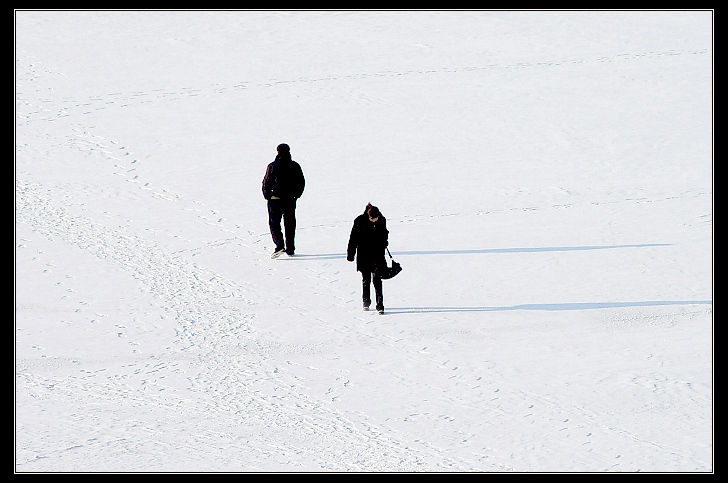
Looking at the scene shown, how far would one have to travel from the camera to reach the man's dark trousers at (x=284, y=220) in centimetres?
1238

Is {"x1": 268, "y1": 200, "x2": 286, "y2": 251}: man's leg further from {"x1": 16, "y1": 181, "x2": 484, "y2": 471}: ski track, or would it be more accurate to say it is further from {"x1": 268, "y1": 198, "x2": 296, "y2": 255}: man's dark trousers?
{"x1": 16, "y1": 181, "x2": 484, "y2": 471}: ski track

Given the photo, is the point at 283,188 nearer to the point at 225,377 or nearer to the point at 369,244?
the point at 369,244

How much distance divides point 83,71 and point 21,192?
6644 mm

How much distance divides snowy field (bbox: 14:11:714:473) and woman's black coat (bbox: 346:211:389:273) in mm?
641

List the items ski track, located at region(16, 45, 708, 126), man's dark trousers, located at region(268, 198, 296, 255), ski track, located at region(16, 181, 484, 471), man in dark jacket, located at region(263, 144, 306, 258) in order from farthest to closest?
ski track, located at region(16, 45, 708, 126)
man's dark trousers, located at region(268, 198, 296, 255)
man in dark jacket, located at region(263, 144, 306, 258)
ski track, located at region(16, 181, 484, 471)

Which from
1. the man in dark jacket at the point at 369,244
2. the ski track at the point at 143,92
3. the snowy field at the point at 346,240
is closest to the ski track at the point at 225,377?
the snowy field at the point at 346,240

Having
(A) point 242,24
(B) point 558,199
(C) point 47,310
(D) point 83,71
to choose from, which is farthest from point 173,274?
(A) point 242,24

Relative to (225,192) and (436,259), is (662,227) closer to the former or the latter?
(436,259)

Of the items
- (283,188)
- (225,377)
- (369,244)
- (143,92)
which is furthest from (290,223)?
(143,92)

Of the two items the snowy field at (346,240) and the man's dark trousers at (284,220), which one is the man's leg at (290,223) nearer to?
the man's dark trousers at (284,220)

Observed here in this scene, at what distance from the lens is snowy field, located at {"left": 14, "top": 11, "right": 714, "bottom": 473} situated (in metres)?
8.27

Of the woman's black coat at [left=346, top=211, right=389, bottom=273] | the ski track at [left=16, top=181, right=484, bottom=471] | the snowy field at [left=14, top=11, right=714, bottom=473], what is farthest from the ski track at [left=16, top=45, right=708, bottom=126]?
the woman's black coat at [left=346, top=211, right=389, bottom=273]

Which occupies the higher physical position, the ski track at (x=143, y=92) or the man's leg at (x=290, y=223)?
the ski track at (x=143, y=92)

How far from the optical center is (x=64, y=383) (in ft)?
30.2
